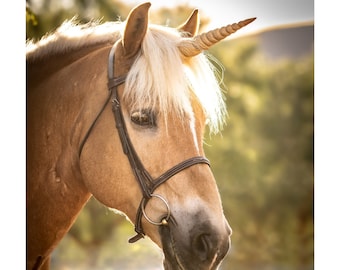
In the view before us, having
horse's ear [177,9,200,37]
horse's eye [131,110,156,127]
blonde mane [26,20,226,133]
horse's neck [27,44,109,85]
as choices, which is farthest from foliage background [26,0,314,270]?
horse's eye [131,110,156,127]

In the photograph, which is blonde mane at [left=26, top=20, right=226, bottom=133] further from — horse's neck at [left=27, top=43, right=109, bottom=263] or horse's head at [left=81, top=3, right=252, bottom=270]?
horse's neck at [left=27, top=43, right=109, bottom=263]

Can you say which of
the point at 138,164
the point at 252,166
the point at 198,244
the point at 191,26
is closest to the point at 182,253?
the point at 198,244

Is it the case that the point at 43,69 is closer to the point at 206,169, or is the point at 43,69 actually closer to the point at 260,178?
the point at 206,169

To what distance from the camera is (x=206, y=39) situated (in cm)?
120

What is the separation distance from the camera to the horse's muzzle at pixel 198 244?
41.6 inches

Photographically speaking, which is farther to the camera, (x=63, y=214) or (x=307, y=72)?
(x=307, y=72)

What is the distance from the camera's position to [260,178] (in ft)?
6.94

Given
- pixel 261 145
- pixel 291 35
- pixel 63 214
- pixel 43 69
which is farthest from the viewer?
pixel 261 145

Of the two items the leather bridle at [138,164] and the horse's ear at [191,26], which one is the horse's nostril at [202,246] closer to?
the leather bridle at [138,164]

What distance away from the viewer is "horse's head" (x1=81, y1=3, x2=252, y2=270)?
1.09 metres

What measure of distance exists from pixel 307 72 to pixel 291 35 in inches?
7.0

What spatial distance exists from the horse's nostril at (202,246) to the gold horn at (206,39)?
492mm
